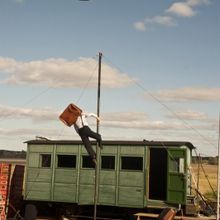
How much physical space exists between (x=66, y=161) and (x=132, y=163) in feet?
10.4

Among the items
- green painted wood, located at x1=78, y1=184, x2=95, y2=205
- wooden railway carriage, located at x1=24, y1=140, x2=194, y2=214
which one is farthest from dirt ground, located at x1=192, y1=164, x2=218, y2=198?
green painted wood, located at x1=78, y1=184, x2=95, y2=205

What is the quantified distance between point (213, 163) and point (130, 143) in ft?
262

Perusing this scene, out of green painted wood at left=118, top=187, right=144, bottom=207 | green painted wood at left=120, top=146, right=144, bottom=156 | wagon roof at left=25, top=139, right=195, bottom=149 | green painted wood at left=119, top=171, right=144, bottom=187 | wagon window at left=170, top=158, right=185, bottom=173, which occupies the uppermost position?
wagon roof at left=25, top=139, right=195, bottom=149

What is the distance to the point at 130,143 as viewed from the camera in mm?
18172

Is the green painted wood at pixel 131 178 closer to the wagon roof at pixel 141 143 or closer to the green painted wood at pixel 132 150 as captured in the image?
the green painted wood at pixel 132 150

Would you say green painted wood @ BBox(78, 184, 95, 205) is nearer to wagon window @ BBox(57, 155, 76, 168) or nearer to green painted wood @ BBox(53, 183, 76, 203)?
green painted wood @ BBox(53, 183, 76, 203)

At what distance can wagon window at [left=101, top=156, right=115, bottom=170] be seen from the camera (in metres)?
18.4

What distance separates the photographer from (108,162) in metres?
18.5

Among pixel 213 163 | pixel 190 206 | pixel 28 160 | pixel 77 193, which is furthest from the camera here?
pixel 213 163

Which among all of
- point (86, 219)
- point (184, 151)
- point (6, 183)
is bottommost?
point (86, 219)

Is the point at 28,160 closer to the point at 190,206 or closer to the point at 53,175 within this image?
the point at 53,175

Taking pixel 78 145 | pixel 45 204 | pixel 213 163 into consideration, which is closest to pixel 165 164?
pixel 78 145

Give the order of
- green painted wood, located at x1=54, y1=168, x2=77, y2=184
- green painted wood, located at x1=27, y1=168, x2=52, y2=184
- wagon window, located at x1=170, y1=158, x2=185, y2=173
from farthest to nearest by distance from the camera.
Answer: green painted wood, located at x1=27, y1=168, x2=52, y2=184
green painted wood, located at x1=54, y1=168, x2=77, y2=184
wagon window, located at x1=170, y1=158, x2=185, y2=173

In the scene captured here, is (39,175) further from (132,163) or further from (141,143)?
(141,143)
